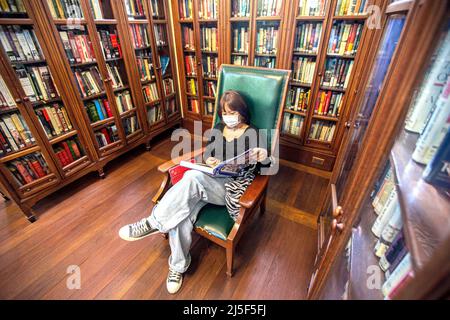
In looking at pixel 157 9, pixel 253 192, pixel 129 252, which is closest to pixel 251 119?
pixel 253 192

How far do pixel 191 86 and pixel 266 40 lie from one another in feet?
3.74

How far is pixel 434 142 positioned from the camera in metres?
0.49

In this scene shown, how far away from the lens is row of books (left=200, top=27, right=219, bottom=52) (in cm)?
222

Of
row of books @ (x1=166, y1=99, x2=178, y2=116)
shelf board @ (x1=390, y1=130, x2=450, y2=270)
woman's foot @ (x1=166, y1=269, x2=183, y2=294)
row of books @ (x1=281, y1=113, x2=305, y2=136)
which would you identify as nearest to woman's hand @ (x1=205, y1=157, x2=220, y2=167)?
woman's foot @ (x1=166, y1=269, x2=183, y2=294)

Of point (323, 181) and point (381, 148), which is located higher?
point (381, 148)

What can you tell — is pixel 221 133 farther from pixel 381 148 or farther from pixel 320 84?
pixel 320 84

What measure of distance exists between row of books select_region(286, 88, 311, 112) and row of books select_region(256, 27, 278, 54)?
17.3 inches

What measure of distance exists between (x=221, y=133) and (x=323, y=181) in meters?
1.25

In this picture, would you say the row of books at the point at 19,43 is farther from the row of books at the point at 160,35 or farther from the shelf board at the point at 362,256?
the shelf board at the point at 362,256

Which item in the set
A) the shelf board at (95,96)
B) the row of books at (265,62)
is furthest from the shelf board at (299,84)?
the shelf board at (95,96)

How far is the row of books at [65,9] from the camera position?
4.88ft

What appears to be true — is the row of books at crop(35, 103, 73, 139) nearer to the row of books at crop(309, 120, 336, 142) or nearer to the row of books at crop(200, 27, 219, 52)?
the row of books at crop(200, 27, 219, 52)
